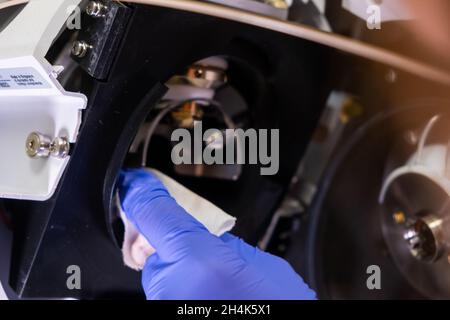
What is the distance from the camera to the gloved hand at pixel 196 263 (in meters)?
0.61

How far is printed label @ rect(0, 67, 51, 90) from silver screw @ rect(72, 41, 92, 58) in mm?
64

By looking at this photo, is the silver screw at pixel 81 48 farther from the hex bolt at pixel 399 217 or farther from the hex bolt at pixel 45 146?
the hex bolt at pixel 399 217

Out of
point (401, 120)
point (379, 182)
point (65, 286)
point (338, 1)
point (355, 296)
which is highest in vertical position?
point (338, 1)

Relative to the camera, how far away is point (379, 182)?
1.01 m

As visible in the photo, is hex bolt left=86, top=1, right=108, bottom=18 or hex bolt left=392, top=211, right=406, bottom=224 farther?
hex bolt left=392, top=211, right=406, bottom=224

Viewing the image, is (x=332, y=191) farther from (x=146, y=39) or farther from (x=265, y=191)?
(x=146, y=39)

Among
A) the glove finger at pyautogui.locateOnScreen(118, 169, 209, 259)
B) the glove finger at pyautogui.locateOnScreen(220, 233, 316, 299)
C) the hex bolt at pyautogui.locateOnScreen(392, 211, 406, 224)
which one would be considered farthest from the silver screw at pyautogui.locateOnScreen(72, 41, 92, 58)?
the hex bolt at pyautogui.locateOnScreen(392, 211, 406, 224)

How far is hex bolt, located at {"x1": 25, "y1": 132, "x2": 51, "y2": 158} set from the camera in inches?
27.5

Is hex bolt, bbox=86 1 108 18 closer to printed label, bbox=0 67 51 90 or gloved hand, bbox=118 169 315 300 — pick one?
printed label, bbox=0 67 51 90

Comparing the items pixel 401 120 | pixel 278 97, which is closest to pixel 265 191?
pixel 278 97

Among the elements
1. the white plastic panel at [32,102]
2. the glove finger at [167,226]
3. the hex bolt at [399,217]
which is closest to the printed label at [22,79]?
the white plastic panel at [32,102]

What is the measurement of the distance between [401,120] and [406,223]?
0.62ft

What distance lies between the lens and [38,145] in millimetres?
703
